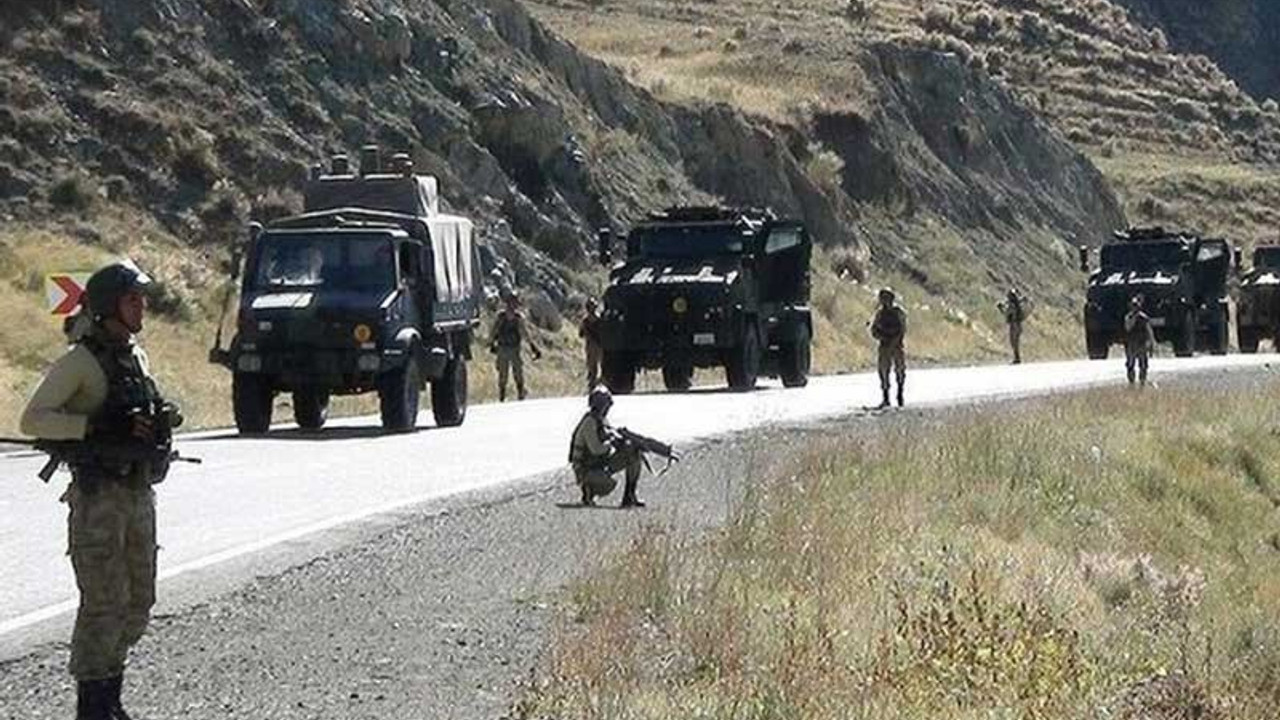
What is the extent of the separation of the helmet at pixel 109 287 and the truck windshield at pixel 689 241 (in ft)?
94.6

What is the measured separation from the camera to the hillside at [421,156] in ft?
135

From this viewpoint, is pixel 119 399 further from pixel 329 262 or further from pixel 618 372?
pixel 618 372

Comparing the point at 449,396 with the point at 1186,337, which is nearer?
the point at 449,396

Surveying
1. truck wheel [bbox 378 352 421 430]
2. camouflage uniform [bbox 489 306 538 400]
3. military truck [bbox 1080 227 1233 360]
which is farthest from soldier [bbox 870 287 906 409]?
military truck [bbox 1080 227 1233 360]

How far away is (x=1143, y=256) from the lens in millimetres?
54594

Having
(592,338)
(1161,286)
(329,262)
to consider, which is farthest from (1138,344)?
(1161,286)

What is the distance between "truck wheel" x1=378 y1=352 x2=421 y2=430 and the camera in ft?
86.0

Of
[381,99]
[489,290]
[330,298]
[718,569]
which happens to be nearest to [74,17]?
[381,99]

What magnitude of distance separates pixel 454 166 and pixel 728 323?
1294 centimetres

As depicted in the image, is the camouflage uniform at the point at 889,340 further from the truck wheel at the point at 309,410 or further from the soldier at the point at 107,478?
the soldier at the point at 107,478

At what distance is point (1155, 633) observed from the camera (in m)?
13.6

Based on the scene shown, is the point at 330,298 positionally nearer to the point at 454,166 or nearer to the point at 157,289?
the point at 157,289

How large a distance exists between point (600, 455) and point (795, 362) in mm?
21204

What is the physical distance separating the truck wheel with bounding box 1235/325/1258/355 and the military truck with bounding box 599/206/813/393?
964 inches
